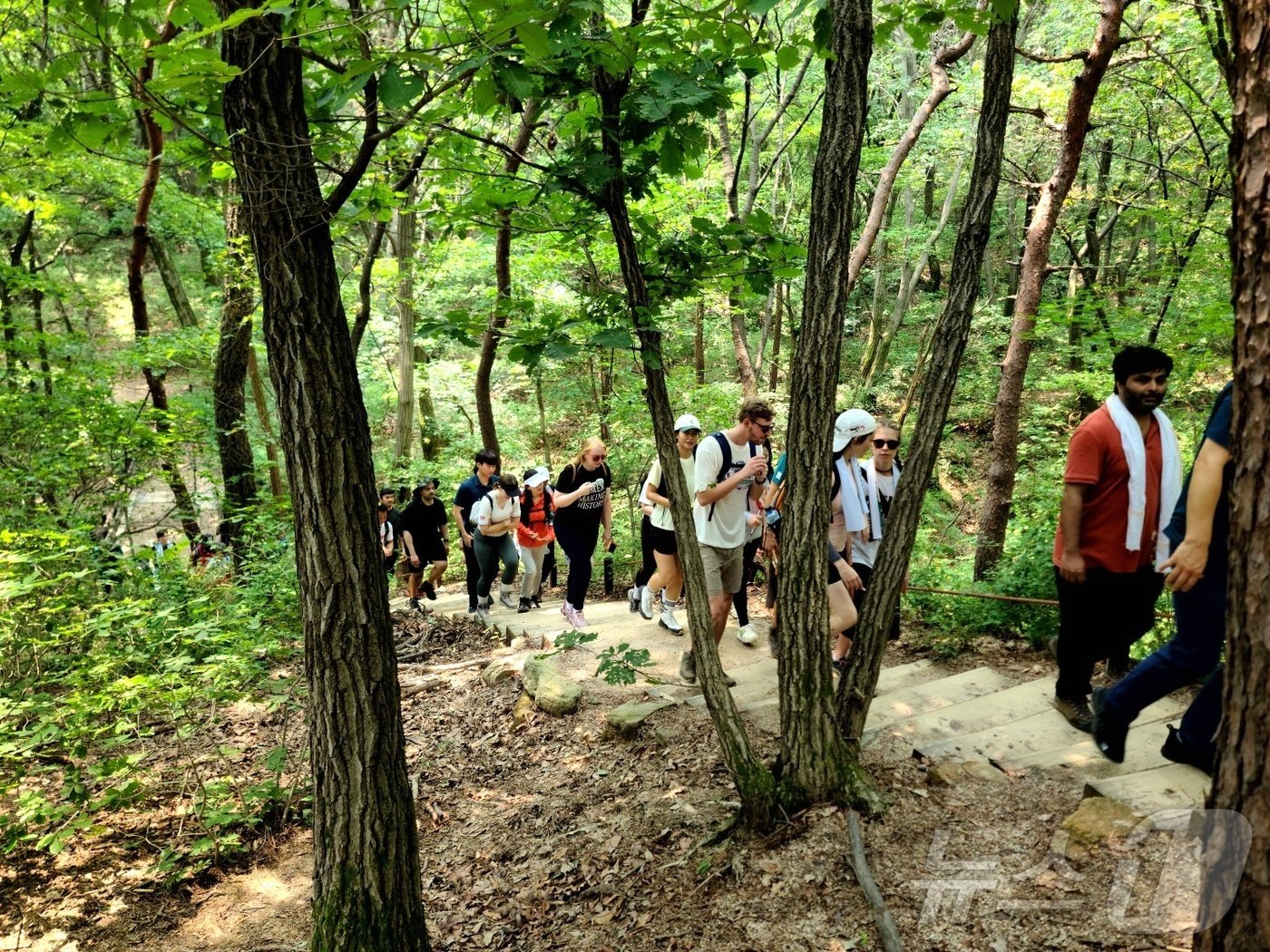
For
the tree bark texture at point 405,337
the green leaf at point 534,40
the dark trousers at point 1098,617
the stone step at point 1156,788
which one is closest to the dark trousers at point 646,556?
the dark trousers at point 1098,617

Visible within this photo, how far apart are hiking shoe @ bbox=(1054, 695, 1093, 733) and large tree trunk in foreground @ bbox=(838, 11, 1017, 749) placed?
4.47ft

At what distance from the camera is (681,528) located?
3467mm

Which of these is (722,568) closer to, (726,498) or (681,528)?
(726,498)

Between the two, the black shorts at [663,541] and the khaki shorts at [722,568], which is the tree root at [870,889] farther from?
the black shorts at [663,541]

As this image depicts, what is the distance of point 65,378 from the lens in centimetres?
817

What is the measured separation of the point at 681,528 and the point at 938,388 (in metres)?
1.33

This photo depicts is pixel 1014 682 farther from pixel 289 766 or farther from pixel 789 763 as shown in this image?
pixel 289 766

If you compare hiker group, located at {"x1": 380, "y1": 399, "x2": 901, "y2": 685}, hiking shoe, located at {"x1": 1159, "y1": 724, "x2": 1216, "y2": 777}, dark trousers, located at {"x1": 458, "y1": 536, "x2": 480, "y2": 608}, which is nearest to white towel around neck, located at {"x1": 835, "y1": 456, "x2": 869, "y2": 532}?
hiker group, located at {"x1": 380, "y1": 399, "x2": 901, "y2": 685}

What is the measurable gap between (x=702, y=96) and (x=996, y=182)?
1364 millimetres

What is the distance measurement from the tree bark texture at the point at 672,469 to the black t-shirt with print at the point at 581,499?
137 inches

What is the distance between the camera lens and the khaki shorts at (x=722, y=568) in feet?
16.9

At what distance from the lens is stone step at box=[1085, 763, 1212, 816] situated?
286cm

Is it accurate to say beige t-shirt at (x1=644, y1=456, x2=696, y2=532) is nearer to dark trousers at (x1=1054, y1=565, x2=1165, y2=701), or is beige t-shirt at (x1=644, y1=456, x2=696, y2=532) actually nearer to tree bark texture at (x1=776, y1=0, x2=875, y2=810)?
tree bark texture at (x1=776, y1=0, x2=875, y2=810)

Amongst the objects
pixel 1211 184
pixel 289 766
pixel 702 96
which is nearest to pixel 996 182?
pixel 702 96
